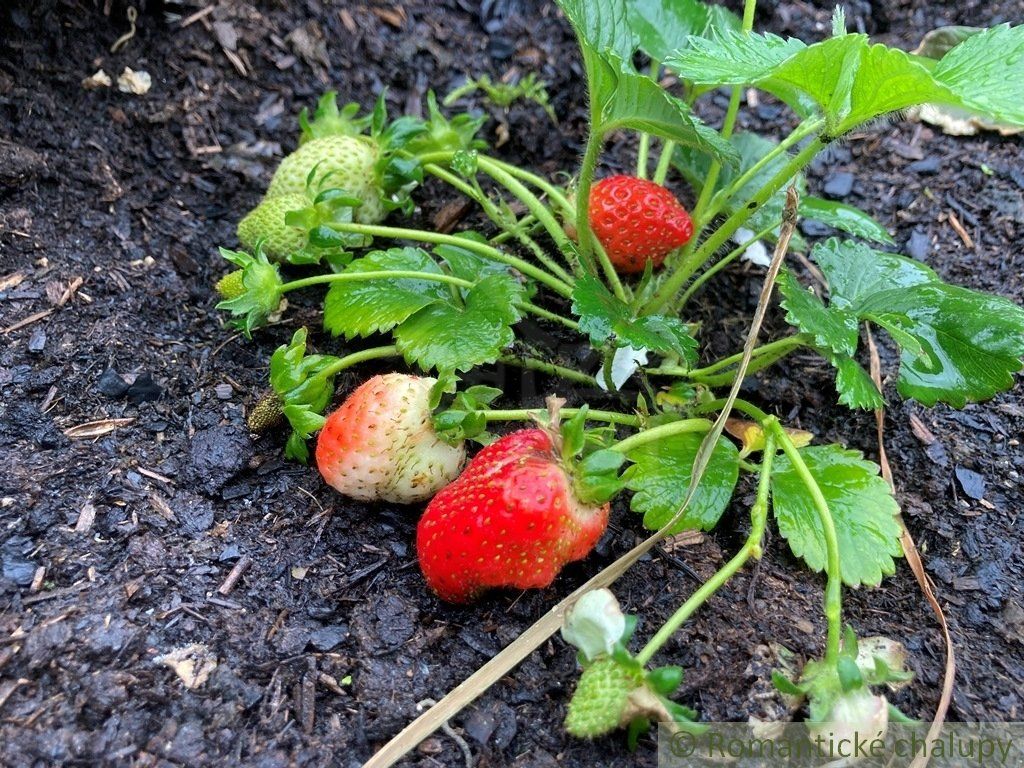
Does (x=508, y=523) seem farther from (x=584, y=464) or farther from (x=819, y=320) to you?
(x=819, y=320)

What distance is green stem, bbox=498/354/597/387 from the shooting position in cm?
177

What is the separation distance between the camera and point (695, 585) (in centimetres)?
151

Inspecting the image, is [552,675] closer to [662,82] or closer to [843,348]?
[843,348]

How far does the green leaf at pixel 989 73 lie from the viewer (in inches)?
47.1

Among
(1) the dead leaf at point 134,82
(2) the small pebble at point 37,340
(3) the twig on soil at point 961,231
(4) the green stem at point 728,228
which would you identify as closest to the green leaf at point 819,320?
(4) the green stem at point 728,228

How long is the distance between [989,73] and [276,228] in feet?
4.27

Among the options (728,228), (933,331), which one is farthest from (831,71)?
(933,331)

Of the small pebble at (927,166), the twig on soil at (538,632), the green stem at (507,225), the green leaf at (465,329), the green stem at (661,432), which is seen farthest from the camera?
the small pebble at (927,166)

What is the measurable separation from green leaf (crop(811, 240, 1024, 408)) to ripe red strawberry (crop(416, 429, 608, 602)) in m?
0.61

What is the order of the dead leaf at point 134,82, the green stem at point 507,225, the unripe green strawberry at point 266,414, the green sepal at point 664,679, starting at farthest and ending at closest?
1. the dead leaf at point 134,82
2. the green stem at point 507,225
3. the unripe green strawberry at point 266,414
4. the green sepal at point 664,679

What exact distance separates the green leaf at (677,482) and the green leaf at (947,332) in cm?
34

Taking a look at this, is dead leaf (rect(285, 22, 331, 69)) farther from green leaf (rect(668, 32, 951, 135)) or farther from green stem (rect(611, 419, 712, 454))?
green stem (rect(611, 419, 712, 454))

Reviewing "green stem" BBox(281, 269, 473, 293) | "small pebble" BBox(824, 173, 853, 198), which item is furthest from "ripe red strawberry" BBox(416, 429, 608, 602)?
"small pebble" BBox(824, 173, 853, 198)

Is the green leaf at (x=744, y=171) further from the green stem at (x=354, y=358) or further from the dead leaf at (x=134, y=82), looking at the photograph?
the dead leaf at (x=134, y=82)
